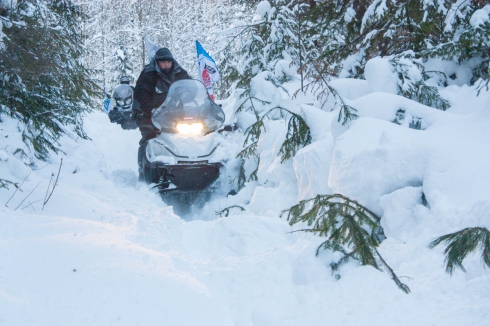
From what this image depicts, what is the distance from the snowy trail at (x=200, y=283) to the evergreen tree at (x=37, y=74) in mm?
2378

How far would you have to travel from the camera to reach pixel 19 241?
266cm

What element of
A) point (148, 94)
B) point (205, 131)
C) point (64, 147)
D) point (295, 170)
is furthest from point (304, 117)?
point (64, 147)

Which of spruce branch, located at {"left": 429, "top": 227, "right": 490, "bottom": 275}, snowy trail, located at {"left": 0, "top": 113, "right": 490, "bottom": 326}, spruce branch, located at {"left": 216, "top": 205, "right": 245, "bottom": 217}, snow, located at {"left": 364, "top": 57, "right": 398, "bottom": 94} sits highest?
spruce branch, located at {"left": 429, "top": 227, "right": 490, "bottom": 275}

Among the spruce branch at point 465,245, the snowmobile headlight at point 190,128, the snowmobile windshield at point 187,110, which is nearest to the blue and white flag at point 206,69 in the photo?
the snowmobile windshield at point 187,110

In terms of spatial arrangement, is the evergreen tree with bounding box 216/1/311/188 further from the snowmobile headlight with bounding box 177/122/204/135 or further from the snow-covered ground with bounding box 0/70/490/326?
the snow-covered ground with bounding box 0/70/490/326

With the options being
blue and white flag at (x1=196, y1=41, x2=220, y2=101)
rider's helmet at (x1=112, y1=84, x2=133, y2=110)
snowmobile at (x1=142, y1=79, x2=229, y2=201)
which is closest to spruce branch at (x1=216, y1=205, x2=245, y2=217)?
snowmobile at (x1=142, y1=79, x2=229, y2=201)

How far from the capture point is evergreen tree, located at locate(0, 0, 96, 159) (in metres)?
4.88

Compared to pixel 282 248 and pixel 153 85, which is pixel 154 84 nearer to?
pixel 153 85

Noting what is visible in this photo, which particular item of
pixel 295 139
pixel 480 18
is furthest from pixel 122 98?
pixel 480 18

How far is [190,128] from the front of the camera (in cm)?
614

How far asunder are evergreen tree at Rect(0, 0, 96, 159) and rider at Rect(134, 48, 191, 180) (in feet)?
2.82

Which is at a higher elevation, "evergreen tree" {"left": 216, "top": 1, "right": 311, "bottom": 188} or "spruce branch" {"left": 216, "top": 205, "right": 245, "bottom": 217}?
"evergreen tree" {"left": 216, "top": 1, "right": 311, "bottom": 188}

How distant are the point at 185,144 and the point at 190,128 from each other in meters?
0.32

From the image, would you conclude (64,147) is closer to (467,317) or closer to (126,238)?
(126,238)
